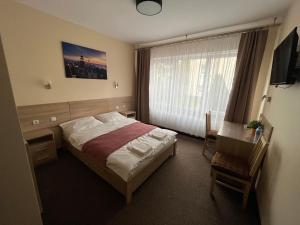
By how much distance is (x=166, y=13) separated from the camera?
7.15ft

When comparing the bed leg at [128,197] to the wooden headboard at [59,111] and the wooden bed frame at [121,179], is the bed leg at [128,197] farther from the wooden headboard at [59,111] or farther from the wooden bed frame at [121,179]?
the wooden headboard at [59,111]

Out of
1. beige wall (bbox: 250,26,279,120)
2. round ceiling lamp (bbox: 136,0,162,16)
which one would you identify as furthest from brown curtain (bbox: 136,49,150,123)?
beige wall (bbox: 250,26,279,120)

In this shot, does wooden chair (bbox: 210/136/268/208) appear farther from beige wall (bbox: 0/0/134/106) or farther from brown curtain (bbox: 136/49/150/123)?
beige wall (bbox: 0/0/134/106)

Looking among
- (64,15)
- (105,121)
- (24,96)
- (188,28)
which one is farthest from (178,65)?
(24,96)

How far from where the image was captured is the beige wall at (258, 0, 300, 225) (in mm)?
967

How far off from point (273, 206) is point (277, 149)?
0.58m

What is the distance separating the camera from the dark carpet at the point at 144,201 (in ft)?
4.82

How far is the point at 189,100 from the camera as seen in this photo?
344 centimetres

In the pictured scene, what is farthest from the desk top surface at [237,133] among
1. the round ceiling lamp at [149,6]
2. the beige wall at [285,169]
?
the round ceiling lamp at [149,6]

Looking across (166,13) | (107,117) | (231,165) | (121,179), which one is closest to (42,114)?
(107,117)

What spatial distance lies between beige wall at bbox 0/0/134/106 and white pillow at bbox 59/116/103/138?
528 mm

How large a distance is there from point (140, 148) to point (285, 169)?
1.57 meters

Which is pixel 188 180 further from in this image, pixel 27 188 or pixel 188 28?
pixel 188 28

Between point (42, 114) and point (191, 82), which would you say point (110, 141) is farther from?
point (191, 82)
